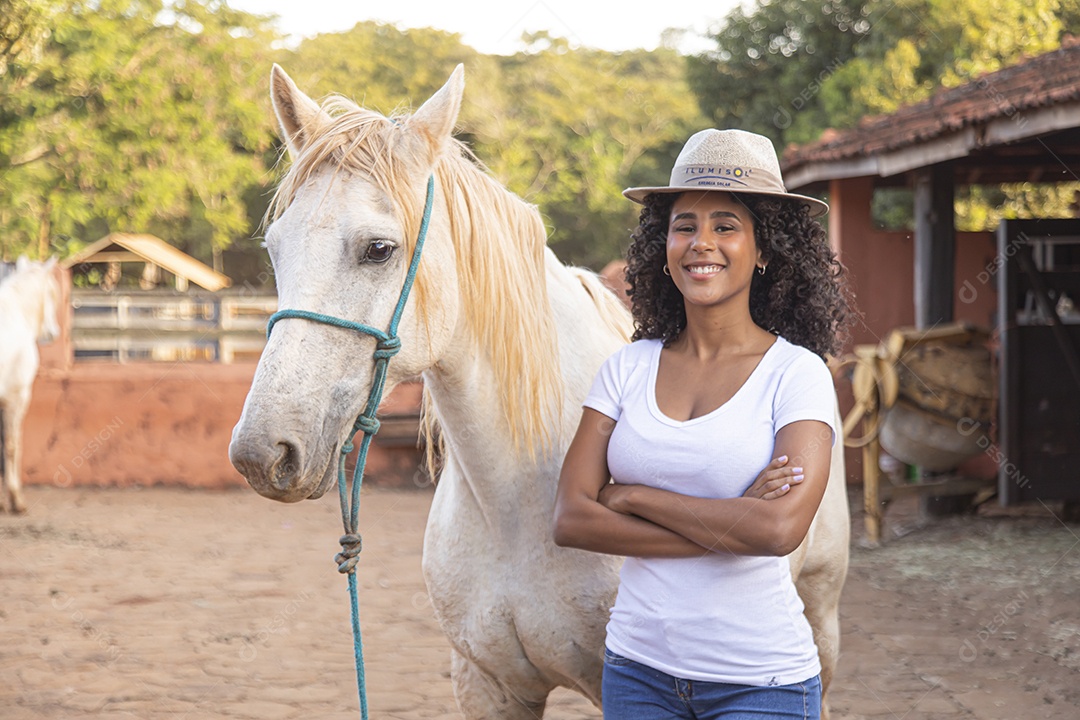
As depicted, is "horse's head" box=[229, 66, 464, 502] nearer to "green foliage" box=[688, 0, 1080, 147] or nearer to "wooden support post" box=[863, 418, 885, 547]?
"wooden support post" box=[863, 418, 885, 547]

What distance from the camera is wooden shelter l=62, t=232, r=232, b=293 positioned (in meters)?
22.9

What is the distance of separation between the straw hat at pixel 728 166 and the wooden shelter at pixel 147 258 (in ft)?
71.3

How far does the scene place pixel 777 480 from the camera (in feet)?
5.31

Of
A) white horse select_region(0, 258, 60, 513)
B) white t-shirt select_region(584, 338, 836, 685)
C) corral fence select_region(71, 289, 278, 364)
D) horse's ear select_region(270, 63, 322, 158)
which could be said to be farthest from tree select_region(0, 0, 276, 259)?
white t-shirt select_region(584, 338, 836, 685)

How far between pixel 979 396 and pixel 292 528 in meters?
5.12

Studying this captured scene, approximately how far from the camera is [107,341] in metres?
11.4

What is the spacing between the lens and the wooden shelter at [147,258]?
22906mm

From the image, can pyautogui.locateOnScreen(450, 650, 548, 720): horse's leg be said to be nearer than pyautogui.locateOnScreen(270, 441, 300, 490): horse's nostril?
No

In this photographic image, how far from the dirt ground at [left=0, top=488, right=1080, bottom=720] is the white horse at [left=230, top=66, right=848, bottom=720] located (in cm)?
184

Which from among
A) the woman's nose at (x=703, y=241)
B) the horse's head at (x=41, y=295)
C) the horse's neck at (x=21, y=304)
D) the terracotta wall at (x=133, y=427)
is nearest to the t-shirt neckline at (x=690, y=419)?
the woman's nose at (x=703, y=241)

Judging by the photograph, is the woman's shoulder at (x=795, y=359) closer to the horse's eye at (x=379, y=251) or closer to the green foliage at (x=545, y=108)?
the horse's eye at (x=379, y=251)

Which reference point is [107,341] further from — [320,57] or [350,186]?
[320,57]

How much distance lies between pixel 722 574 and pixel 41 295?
8567 mm

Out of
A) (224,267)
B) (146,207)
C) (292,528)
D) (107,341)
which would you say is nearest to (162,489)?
(292,528)
